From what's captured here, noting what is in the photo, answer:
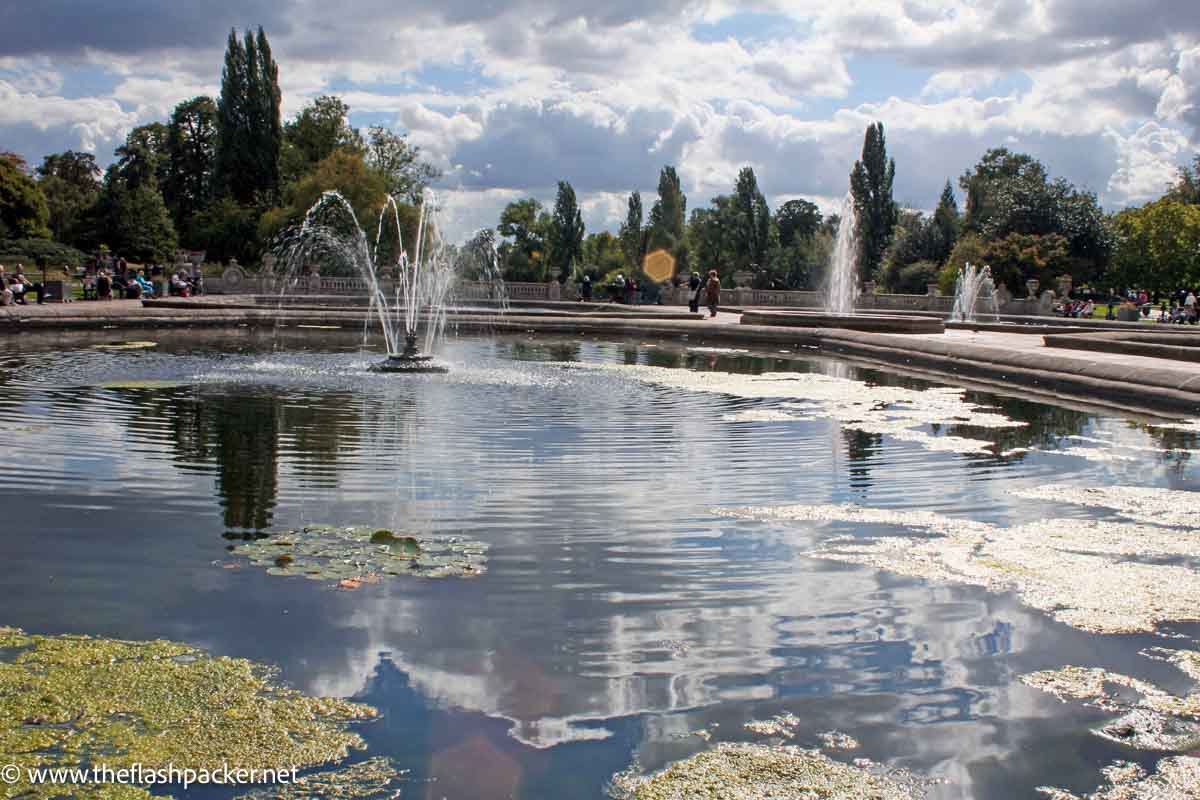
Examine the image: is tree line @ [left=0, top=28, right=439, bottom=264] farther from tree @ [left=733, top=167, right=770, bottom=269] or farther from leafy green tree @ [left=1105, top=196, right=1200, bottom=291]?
leafy green tree @ [left=1105, top=196, right=1200, bottom=291]

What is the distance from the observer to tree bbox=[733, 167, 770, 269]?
82.3m

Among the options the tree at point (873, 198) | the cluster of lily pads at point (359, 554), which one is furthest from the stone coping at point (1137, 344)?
the tree at point (873, 198)

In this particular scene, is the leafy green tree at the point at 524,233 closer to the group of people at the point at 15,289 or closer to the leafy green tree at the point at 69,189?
the leafy green tree at the point at 69,189

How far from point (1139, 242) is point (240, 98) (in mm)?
57485

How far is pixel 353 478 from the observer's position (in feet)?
28.7

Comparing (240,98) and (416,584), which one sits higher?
(240,98)

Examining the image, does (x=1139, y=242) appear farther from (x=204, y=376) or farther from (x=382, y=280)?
(x=204, y=376)

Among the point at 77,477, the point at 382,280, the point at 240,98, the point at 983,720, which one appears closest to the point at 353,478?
the point at 77,477

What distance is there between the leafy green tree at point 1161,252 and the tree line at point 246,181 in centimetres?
4223

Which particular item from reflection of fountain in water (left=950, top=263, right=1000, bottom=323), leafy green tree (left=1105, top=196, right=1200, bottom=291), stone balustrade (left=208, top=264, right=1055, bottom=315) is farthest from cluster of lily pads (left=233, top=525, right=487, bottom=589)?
leafy green tree (left=1105, top=196, right=1200, bottom=291)

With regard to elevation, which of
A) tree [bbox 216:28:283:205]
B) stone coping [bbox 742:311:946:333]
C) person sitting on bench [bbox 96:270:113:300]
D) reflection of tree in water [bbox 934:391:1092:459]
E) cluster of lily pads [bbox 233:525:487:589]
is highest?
tree [bbox 216:28:283:205]

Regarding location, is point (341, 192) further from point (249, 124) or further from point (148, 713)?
point (148, 713)

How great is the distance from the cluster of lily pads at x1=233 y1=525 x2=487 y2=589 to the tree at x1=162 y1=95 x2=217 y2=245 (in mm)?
88393

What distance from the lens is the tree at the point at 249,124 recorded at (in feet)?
236
